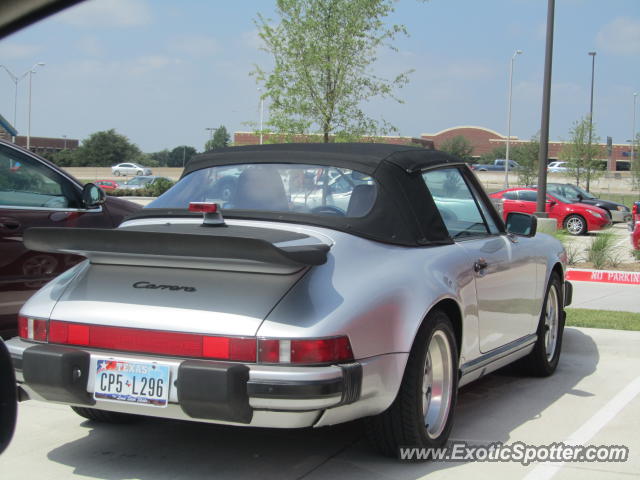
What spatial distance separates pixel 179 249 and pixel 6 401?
143 centimetres

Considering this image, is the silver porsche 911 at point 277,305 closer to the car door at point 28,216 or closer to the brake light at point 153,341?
the brake light at point 153,341

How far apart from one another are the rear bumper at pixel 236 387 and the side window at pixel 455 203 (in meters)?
1.47

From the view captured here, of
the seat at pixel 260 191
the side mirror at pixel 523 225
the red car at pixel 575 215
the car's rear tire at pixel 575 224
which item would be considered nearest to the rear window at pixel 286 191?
the seat at pixel 260 191

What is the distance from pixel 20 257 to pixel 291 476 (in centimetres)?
346

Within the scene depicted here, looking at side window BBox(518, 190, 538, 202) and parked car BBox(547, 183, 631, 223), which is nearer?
side window BBox(518, 190, 538, 202)

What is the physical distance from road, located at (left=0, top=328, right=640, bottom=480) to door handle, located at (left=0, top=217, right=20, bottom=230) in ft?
5.48

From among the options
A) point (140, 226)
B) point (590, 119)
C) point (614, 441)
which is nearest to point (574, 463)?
point (614, 441)

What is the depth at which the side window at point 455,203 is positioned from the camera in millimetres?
5160

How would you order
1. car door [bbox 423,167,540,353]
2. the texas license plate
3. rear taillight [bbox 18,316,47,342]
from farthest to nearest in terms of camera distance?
car door [bbox 423,167,540,353]
rear taillight [bbox 18,316,47,342]
the texas license plate

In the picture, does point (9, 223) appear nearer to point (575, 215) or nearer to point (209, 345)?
point (209, 345)

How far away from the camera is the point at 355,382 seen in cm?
371

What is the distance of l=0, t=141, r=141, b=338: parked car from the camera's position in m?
6.55

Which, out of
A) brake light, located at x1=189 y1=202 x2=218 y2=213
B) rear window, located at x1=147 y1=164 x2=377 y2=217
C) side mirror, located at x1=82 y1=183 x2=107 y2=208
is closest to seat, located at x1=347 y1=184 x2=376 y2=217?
rear window, located at x1=147 y1=164 x2=377 y2=217

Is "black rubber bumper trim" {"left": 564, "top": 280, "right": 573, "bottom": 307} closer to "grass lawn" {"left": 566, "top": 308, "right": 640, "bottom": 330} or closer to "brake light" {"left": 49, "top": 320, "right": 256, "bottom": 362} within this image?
"grass lawn" {"left": 566, "top": 308, "right": 640, "bottom": 330}
